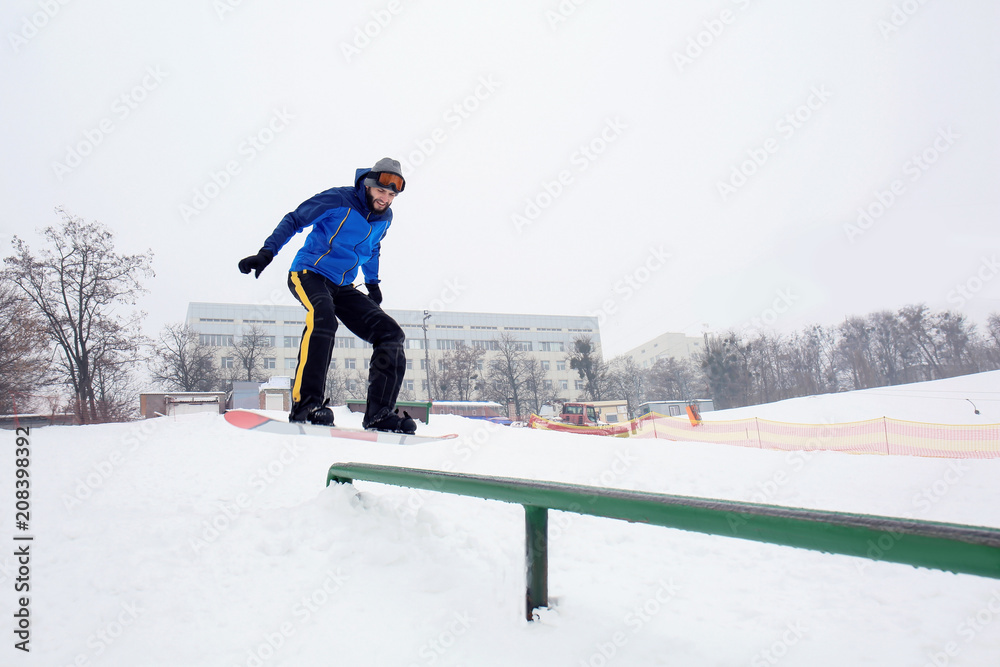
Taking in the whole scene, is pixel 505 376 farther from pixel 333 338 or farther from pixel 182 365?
pixel 333 338

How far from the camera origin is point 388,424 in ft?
12.2

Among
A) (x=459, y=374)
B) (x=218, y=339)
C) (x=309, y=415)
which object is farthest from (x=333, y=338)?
(x=218, y=339)

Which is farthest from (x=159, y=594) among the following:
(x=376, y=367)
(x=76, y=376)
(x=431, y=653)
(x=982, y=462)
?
(x=76, y=376)

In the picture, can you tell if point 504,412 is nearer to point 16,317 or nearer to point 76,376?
point 76,376

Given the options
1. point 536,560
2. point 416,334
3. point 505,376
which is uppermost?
point 416,334

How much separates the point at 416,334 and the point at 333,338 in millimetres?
59771

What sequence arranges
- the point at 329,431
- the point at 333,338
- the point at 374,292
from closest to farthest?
1. the point at 329,431
2. the point at 333,338
3. the point at 374,292

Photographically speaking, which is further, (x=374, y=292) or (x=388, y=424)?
(x=374, y=292)

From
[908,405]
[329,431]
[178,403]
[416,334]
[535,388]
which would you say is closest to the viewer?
[329,431]

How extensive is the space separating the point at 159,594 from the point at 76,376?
2573cm

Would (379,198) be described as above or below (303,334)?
above

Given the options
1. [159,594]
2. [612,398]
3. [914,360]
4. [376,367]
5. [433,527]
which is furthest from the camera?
[612,398]

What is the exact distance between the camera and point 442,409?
3547 cm

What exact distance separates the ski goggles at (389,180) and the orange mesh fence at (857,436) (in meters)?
13.6
